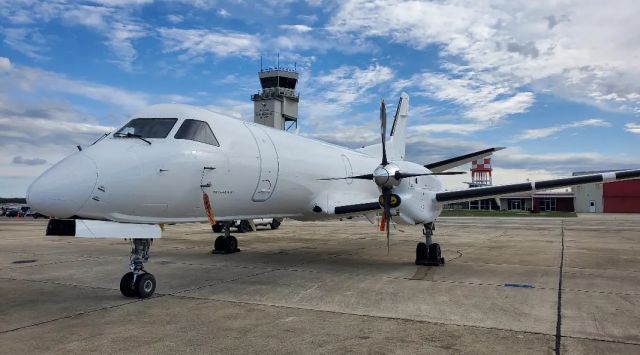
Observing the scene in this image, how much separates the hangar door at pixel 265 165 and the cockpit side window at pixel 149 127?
2.44m

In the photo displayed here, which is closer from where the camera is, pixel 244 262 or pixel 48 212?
pixel 48 212

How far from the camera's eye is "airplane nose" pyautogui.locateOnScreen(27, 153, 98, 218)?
684 centimetres

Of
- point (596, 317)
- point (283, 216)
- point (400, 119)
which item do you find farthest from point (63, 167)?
point (400, 119)

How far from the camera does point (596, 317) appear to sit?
681cm

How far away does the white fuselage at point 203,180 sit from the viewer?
7.11m

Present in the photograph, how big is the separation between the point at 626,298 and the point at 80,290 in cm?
1026

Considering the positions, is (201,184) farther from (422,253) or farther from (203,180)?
(422,253)

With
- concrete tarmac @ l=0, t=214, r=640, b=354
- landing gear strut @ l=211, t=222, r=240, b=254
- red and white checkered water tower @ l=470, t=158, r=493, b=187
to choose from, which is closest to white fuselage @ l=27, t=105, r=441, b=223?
concrete tarmac @ l=0, t=214, r=640, b=354

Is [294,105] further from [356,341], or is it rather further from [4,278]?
[356,341]

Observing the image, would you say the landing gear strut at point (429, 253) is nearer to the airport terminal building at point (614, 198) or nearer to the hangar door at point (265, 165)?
the hangar door at point (265, 165)

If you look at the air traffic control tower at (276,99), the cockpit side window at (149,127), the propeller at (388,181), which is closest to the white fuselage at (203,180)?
the cockpit side window at (149,127)

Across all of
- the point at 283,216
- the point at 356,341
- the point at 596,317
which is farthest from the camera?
the point at 283,216

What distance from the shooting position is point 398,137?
19938 mm

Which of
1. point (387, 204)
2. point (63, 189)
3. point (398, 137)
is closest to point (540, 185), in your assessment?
point (387, 204)
